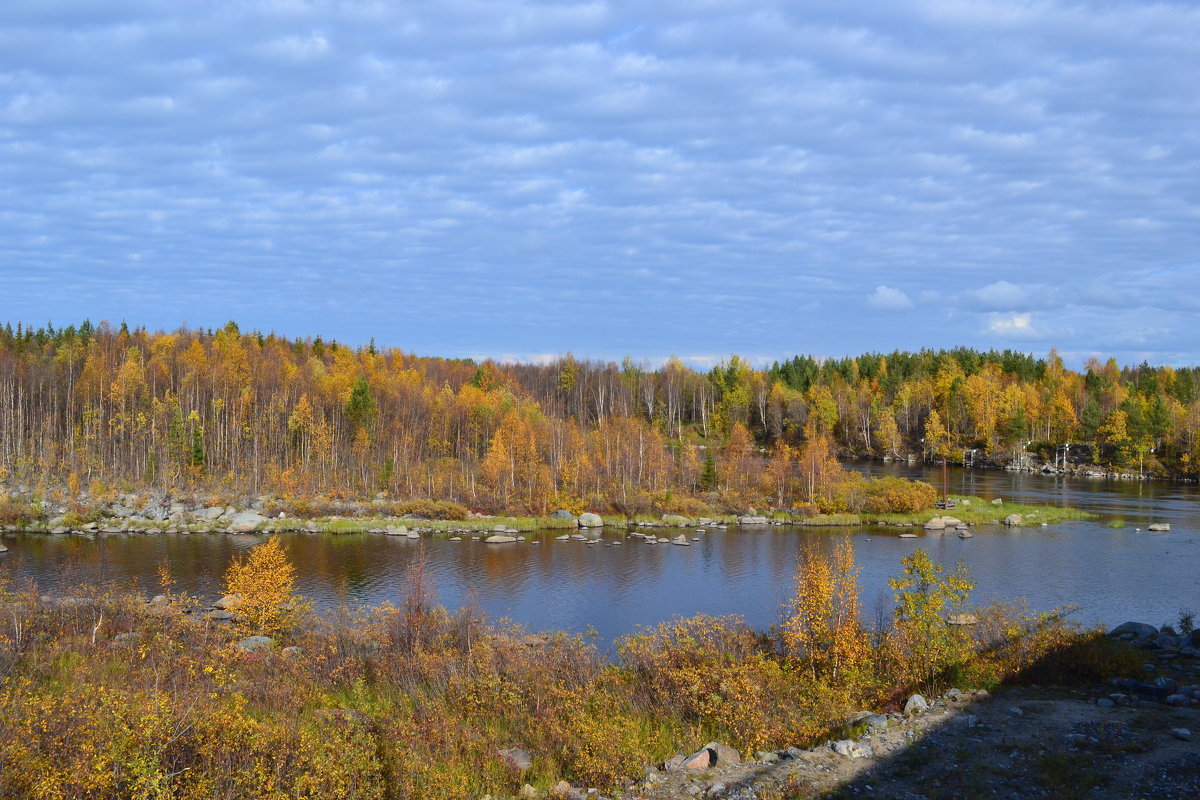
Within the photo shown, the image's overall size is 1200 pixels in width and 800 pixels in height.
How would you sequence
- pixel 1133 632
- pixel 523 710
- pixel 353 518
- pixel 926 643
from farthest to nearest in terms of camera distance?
pixel 353 518, pixel 1133 632, pixel 926 643, pixel 523 710

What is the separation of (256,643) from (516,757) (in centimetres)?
1252

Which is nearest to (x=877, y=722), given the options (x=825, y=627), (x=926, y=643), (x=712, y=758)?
(x=712, y=758)

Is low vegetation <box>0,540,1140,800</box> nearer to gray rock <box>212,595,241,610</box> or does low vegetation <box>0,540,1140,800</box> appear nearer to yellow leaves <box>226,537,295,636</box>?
yellow leaves <box>226,537,295,636</box>

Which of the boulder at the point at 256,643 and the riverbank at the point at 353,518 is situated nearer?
the boulder at the point at 256,643

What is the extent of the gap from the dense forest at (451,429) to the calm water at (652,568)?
41.1ft

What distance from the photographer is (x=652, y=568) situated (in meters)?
42.6

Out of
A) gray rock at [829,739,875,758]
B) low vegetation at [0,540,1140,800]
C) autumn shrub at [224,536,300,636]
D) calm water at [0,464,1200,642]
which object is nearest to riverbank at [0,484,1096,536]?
calm water at [0,464,1200,642]

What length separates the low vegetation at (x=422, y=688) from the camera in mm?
10859

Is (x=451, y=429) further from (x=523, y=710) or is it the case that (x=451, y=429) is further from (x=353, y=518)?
(x=523, y=710)

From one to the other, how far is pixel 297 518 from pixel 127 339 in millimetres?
48753

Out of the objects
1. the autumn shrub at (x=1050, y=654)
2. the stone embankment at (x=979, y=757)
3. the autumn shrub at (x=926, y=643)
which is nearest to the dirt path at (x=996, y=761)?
the stone embankment at (x=979, y=757)

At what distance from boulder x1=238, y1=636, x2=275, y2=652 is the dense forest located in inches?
1450

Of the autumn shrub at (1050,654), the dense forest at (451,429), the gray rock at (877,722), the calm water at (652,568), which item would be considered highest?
the dense forest at (451,429)

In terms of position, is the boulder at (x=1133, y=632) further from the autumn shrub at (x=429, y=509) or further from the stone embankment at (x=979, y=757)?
the autumn shrub at (x=429, y=509)
